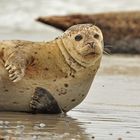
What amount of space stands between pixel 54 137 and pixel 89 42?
4.77ft

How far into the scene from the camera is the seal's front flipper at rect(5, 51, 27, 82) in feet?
19.9

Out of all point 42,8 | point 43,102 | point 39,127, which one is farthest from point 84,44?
point 42,8

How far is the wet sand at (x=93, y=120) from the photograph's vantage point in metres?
5.19

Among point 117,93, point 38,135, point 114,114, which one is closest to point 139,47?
point 117,93

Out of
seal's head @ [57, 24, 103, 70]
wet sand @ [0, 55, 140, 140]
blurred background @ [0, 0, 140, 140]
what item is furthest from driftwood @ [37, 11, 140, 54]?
seal's head @ [57, 24, 103, 70]

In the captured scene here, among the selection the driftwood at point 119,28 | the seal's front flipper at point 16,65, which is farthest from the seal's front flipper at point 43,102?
the driftwood at point 119,28

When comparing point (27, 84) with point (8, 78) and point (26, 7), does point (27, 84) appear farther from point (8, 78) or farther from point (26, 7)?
point (26, 7)

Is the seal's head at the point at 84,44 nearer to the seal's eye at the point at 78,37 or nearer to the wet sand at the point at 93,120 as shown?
the seal's eye at the point at 78,37

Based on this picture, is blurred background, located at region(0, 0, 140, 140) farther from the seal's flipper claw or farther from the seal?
the seal's flipper claw

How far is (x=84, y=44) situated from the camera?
6.31 metres

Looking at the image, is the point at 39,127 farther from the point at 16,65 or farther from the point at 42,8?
the point at 42,8

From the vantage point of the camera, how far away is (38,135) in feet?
16.6

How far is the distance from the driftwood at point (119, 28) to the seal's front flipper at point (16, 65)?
28.6ft

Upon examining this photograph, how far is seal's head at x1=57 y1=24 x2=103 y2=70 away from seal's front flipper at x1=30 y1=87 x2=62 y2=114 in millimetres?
413
